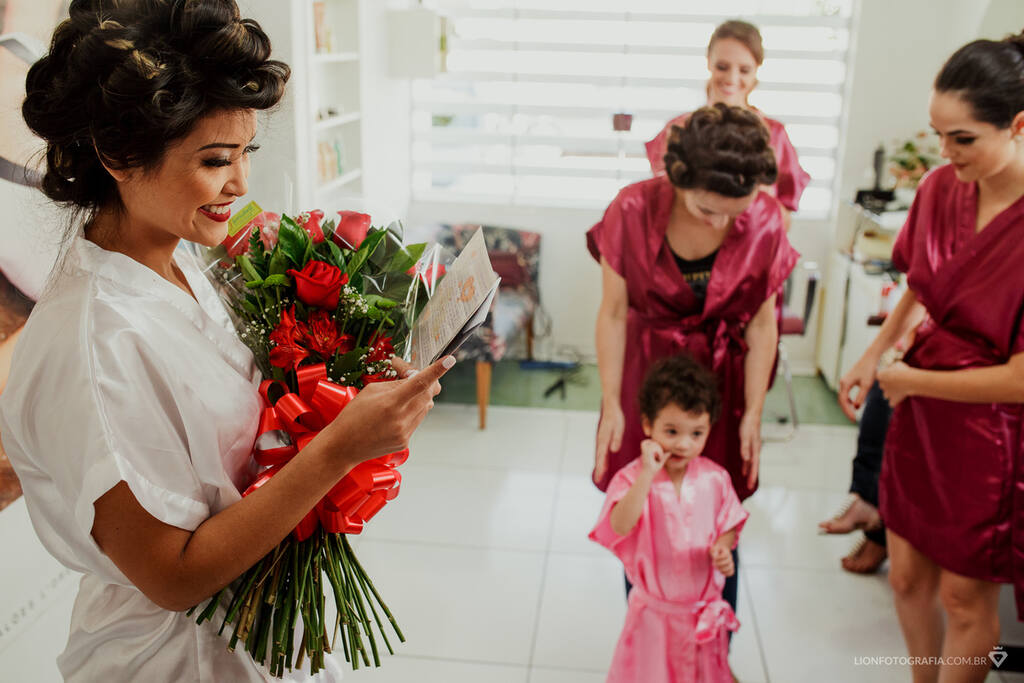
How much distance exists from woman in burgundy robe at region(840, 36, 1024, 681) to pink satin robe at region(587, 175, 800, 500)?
14.2 inches

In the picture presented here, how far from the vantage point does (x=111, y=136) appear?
1.02 metres

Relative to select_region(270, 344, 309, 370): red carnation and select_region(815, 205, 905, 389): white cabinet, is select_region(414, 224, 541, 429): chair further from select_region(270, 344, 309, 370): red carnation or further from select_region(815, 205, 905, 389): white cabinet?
select_region(270, 344, 309, 370): red carnation

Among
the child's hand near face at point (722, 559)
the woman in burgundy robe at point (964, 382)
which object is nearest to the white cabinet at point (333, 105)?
the child's hand near face at point (722, 559)

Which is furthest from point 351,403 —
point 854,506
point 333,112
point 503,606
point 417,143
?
point 417,143

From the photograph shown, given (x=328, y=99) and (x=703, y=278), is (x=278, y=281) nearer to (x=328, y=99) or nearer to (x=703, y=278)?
(x=703, y=278)

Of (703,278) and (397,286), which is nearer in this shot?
(397,286)

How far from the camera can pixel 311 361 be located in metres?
1.27

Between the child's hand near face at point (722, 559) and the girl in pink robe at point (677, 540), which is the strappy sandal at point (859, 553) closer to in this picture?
the girl in pink robe at point (677, 540)

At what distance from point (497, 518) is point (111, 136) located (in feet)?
8.79

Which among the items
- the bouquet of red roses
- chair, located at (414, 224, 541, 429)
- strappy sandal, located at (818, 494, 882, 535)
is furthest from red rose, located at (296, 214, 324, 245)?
chair, located at (414, 224, 541, 429)

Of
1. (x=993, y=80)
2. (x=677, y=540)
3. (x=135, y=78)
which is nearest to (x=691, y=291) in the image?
(x=677, y=540)

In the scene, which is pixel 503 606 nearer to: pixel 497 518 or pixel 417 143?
pixel 497 518

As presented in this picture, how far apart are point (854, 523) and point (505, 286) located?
2373mm

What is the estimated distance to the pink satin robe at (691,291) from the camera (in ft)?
7.36
